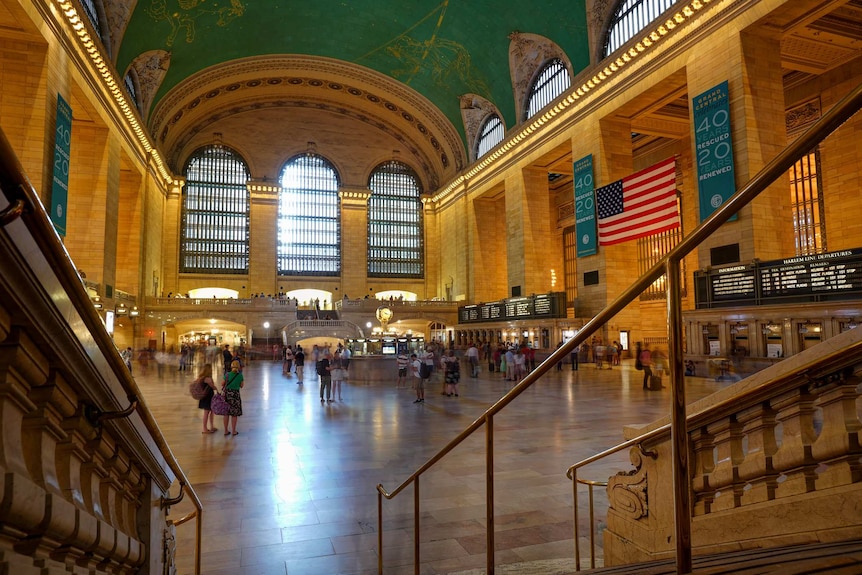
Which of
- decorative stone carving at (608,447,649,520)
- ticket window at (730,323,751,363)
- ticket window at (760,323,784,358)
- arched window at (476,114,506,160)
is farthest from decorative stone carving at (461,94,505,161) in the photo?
decorative stone carving at (608,447,649,520)

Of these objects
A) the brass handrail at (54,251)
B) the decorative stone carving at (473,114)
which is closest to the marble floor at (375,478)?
the brass handrail at (54,251)

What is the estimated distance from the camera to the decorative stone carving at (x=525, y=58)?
74.7 feet

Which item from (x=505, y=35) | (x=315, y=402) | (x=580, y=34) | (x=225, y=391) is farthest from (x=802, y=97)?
(x=225, y=391)

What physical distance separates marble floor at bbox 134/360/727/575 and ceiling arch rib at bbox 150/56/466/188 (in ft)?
78.5

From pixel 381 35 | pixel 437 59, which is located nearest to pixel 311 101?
pixel 381 35

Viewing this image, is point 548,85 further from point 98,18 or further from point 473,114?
point 98,18

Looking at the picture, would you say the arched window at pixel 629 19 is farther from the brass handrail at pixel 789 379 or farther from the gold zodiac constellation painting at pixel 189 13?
the brass handrail at pixel 789 379

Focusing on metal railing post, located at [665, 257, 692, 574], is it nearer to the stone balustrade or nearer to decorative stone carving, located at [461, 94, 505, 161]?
the stone balustrade

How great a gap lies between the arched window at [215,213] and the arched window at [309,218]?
253 centimetres

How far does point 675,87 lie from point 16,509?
20.3 m

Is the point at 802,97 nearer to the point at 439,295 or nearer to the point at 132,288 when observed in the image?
the point at 439,295

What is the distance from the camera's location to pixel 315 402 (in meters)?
10.6

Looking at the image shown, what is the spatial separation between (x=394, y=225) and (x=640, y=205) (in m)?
24.1

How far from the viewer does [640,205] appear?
15.8 meters
